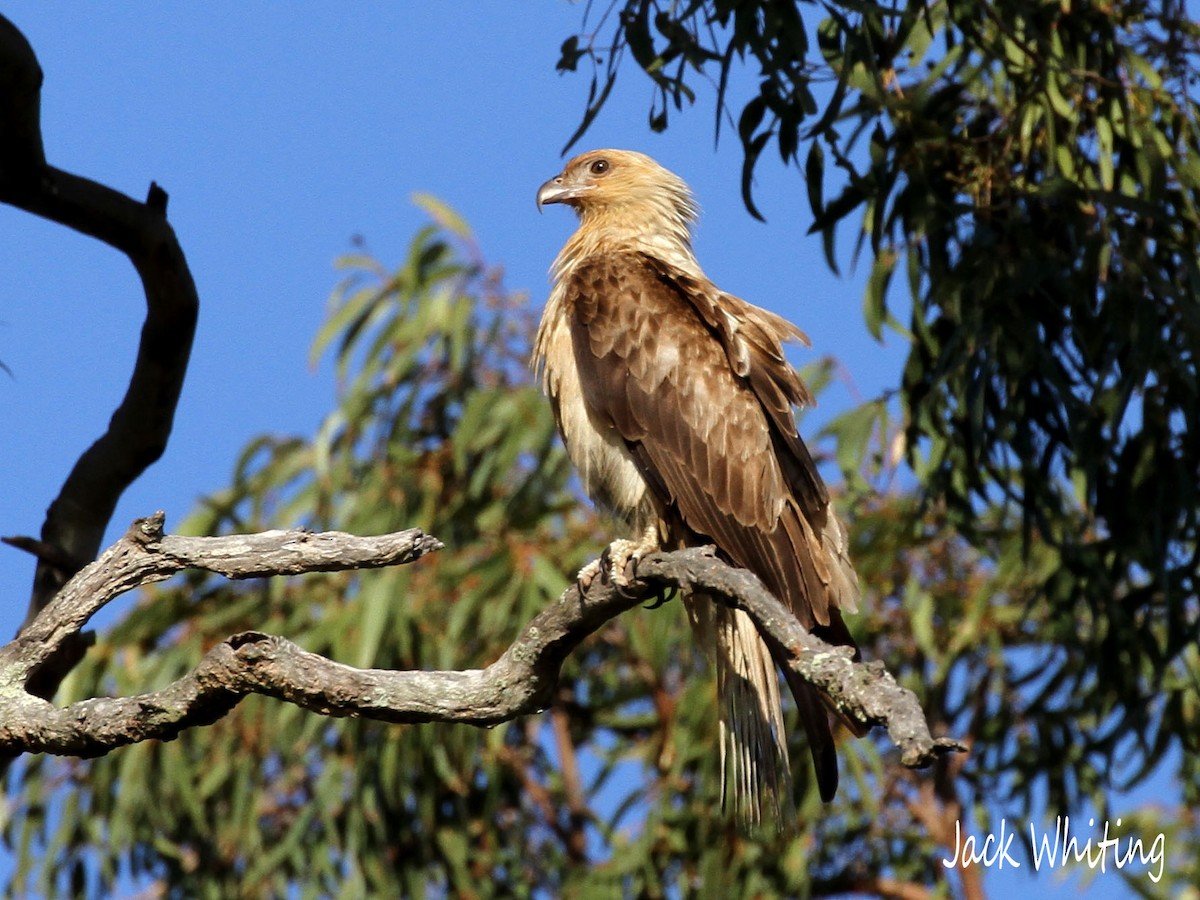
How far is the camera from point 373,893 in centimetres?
686

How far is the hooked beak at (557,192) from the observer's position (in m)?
5.04

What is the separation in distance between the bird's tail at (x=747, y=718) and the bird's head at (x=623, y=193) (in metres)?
1.30

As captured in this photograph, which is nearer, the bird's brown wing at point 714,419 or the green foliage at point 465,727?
the bird's brown wing at point 714,419

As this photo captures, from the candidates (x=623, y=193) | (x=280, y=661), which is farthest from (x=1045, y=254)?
(x=280, y=661)

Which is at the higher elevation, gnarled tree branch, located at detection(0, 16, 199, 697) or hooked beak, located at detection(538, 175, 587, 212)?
hooked beak, located at detection(538, 175, 587, 212)

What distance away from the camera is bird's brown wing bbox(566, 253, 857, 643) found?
12.6 ft

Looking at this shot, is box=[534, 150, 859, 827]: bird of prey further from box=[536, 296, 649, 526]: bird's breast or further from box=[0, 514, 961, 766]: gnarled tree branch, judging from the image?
box=[0, 514, 961, 766]: gnarled tree branch

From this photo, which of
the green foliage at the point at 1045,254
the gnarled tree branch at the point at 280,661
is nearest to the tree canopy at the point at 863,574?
the green foliage at the point at 1045,254

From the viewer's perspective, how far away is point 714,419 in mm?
4000

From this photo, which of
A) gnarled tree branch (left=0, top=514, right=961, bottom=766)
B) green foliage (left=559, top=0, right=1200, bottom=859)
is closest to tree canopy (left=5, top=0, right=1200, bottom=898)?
green foliage (left=559, top=0, right=1200, bottom=859)

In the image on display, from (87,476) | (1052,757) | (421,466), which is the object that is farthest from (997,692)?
(87,476)

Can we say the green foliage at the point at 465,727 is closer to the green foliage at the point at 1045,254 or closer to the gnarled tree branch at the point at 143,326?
the green foliage at the point at 1045,254

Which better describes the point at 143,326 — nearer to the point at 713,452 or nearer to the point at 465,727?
the point at 713,452

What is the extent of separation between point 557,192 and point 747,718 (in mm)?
1858
